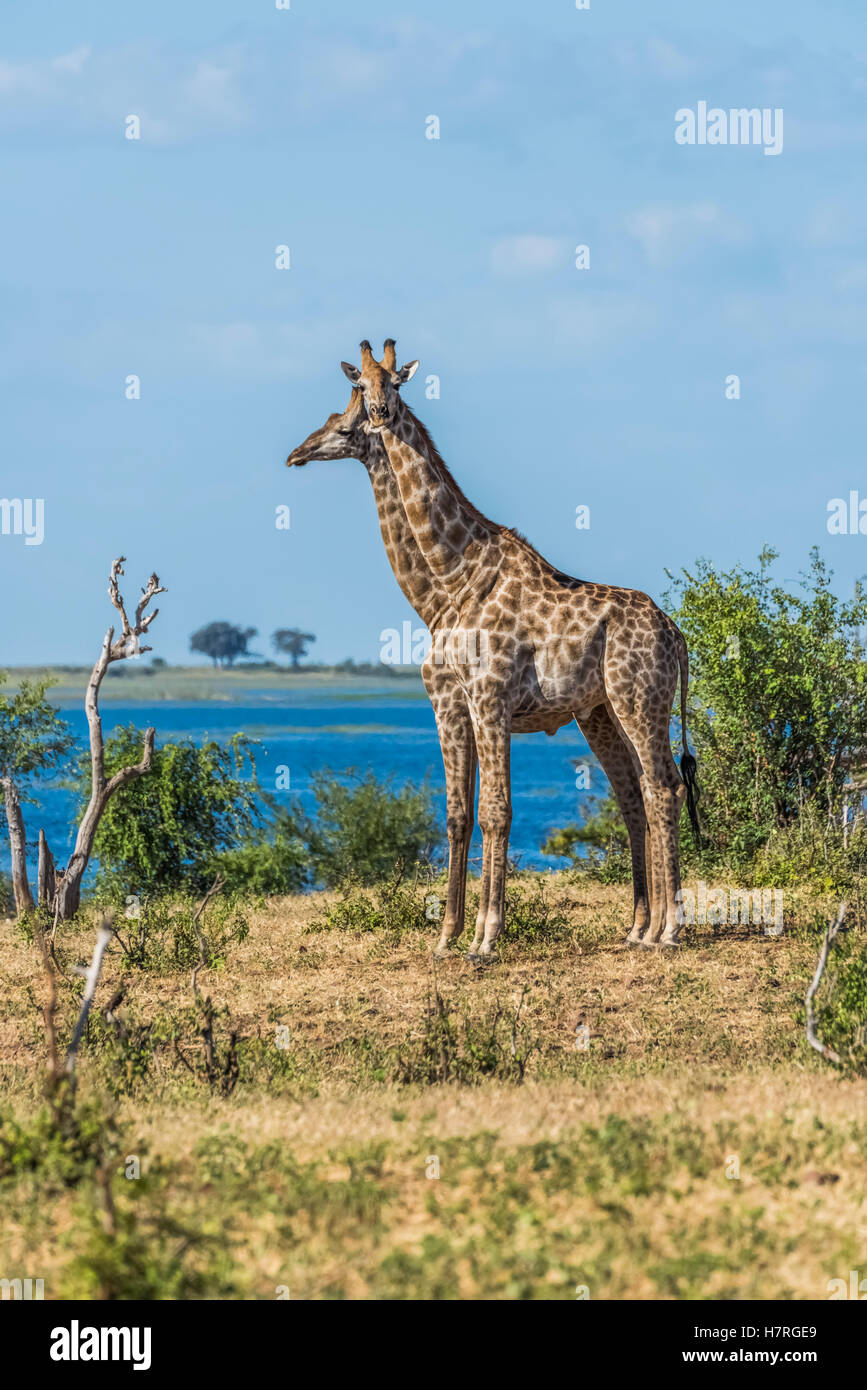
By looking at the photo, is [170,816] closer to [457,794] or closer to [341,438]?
[457,794]

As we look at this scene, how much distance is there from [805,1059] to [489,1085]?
222 cm

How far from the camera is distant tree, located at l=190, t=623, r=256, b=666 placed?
436 ft

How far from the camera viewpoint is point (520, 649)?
40.5 ft

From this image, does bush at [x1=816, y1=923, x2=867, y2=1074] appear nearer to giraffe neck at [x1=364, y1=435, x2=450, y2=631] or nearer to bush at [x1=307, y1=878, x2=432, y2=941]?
bush at [x1=307, y1=878, x2=432, y2=941]

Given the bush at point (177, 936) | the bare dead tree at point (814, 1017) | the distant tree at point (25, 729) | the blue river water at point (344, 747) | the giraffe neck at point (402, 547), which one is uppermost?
the giraffe neck at point (402, 547)

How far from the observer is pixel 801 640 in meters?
18.2

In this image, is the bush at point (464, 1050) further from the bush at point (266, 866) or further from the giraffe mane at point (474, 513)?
the bush at point (266, 866)

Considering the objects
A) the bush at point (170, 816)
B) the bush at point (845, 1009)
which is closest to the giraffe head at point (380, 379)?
the bush at point (845, 1009)

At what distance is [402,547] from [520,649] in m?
1.53

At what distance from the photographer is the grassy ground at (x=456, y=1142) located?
5480mm

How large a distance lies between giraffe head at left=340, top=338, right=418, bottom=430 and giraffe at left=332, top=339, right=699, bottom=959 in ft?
0.04

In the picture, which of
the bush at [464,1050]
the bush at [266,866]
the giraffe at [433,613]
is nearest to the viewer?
the bush at [464,1050]

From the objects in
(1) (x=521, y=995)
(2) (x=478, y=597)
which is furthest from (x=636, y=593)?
(1) (x=521, y=995)

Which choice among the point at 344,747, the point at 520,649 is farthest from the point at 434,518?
the point at 344,747
